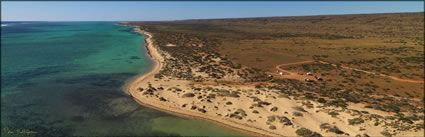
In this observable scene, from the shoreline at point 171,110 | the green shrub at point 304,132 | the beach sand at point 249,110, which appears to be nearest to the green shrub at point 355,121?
the beach sand at point 249,110

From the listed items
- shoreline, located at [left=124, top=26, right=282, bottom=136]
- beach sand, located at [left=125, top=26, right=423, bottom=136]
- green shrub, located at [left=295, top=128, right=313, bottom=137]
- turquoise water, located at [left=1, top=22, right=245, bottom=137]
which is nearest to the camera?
green shrub, located at [left=295, top=128, right=313, bottom=137]

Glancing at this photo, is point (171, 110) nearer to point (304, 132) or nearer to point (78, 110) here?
point (78, 110)

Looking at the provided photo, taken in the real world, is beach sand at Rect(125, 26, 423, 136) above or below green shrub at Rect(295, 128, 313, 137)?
above

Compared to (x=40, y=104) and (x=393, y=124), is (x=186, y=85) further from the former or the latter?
(x=393, y=124)

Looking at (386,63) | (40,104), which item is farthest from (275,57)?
(40,104)

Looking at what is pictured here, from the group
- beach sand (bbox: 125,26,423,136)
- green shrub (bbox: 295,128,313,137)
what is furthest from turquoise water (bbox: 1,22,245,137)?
green shrub (bbox: 295,128,313,137)

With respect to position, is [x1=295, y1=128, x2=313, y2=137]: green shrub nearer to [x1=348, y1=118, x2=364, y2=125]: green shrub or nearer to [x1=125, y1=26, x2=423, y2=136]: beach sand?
[x1=125, y1=26, x2=423, y2=136]: beach sand

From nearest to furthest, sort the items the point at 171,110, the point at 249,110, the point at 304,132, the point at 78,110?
the point at 304,132 → the point at 78,110 → the point at 249,110 → the point at 171,110

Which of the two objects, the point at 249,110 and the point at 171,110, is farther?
the point at 171,110

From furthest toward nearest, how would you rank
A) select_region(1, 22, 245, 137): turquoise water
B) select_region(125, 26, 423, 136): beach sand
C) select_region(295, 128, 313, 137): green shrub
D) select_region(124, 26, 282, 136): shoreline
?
select_region(124, 26, 282, 136): shoreline, select_region(125, 26, 423, 136): beach sand, select_region(1, 22, 245, 137): turquoise water, select_region(295, 128, 313, 137): green shrub

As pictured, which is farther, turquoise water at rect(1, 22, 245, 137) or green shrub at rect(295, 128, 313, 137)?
turquoise water at rect(1, 22, 245, 137)

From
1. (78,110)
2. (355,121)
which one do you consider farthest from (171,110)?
(355,121)
